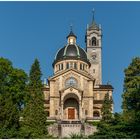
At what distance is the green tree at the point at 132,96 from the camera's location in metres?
53.2

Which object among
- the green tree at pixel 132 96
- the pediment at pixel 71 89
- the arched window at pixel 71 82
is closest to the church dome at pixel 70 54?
the arched window at pixel 71 82

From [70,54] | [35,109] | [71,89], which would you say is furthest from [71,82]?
[35,109]

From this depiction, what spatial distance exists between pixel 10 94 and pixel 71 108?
23.8 meters

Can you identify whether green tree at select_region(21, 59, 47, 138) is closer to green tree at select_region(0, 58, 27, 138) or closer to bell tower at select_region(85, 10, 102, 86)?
green tree at select_region(0, 58, 27, 138)

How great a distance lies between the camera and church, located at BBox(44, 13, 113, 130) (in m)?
79.5

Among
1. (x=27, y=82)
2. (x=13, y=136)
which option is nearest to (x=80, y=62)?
(x=27, y=82)

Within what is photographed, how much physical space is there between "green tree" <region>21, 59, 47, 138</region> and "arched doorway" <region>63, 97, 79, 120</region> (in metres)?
16.7

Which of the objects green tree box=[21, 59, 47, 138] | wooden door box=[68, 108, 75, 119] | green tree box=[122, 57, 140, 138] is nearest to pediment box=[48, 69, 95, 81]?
wooden door box=[68, 108, 75, 119]

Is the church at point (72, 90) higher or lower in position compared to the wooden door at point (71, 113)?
higher

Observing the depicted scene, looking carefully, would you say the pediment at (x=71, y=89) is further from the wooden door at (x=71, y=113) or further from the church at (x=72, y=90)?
the wooden door at (x=71, y=113)

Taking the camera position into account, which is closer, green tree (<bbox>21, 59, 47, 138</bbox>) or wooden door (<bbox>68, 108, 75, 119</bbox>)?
green tree (<bbox>21, 59, 47, 138</bbox>)

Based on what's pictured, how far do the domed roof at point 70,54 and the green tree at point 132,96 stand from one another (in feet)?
90.9

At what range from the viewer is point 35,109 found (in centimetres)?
6031

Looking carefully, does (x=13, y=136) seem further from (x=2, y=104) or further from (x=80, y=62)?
(x=80, y=62)
